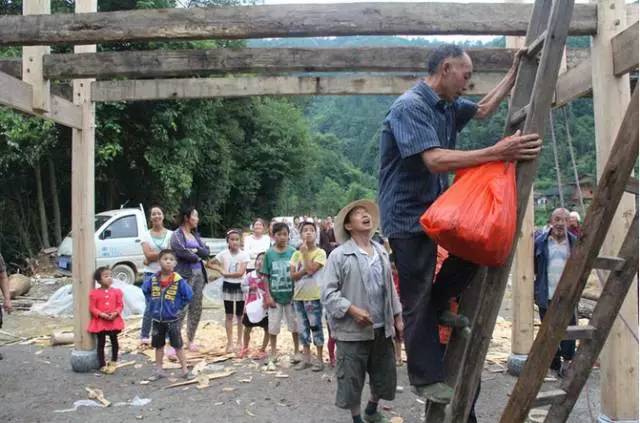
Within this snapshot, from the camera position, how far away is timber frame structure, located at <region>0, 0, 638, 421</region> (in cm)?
385

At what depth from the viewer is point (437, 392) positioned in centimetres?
269

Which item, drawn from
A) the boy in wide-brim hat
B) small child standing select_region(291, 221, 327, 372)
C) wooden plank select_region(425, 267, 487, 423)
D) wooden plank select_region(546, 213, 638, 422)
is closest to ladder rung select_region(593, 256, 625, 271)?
wooden plank select_region(546, 213, 638, 422)

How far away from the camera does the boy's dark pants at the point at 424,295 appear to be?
9.00 feet

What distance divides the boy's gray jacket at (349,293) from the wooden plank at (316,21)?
186 cm

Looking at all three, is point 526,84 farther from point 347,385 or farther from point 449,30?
point 347,385

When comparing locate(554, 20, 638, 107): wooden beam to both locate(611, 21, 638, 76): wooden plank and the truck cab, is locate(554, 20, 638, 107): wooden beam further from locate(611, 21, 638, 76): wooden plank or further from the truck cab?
the truck cab

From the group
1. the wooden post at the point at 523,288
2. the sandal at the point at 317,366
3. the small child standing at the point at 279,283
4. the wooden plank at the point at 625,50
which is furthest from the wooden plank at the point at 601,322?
the small child standing at the point at 279,283

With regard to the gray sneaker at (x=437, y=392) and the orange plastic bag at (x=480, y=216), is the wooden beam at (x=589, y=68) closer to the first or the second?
the orange plastic bag at (x=480, y=216)

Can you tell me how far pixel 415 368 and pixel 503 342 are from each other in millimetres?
6231

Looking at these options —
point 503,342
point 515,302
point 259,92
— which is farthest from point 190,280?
point 503,342

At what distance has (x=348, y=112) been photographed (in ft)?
305

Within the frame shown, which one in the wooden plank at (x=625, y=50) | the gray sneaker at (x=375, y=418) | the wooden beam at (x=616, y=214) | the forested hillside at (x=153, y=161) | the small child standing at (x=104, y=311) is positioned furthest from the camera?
the forested hillside at (x=153, y=161)

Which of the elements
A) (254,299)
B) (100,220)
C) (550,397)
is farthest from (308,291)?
(100,220)

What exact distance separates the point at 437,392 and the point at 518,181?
112 cm
